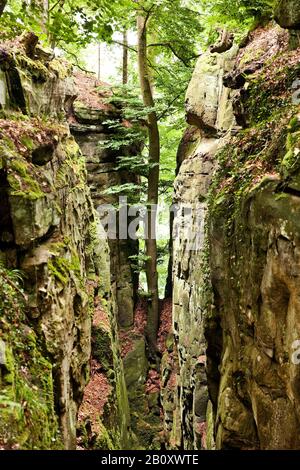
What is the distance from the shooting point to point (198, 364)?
11.7 m

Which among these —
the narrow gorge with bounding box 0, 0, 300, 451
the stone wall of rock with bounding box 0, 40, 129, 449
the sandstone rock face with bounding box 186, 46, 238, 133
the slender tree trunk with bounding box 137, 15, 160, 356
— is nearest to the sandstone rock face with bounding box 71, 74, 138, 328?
the slender tree trunk with bounding box 137, 15, 160, 356

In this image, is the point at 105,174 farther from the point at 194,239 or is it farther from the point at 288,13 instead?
the point at 288,13

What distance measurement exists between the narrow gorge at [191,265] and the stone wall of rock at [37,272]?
3 cm

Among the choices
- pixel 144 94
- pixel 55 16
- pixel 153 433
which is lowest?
pixel 153 433

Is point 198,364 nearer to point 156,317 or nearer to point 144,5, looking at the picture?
point 156,317

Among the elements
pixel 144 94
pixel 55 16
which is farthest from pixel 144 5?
pixel 55 16

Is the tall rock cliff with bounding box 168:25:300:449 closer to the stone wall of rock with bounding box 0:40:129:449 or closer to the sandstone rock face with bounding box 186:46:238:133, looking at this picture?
the sandstone rock face with bounding box 186:46:238:133

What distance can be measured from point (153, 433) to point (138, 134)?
1175cm

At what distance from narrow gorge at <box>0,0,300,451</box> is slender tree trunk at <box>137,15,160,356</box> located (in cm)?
217

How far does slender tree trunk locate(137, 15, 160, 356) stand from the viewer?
15.5 m

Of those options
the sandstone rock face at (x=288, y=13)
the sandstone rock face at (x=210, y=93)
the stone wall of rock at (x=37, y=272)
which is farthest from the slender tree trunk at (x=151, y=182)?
the sandstone rock face at (x=288, y=13)

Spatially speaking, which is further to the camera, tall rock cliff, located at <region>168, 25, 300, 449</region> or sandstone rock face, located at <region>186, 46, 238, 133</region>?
sandstone rock face, located at <region>186, 46, 238, 133</region>

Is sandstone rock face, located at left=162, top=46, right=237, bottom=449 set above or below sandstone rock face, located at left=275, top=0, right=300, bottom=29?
below

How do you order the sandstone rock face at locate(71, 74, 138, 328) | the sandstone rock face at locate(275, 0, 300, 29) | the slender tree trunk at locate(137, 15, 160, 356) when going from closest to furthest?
1. the sandstone rock face at locate(275, 0, 300, 29)
2. the slender tree trunk at locate(137, 15, 160, 356)
3. the sandstone rock face at locate(71, 74, 138, 328)
